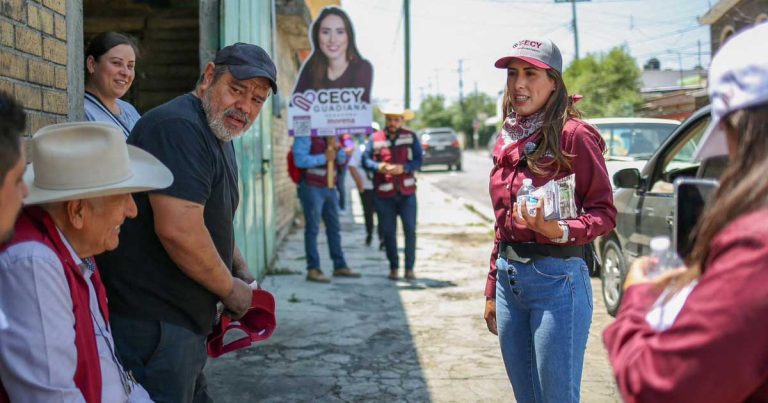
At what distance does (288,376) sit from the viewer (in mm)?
4871

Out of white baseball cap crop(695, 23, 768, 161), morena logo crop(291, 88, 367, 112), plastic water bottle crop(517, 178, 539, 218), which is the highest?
morena logo crop(291, 88, 367, 112)

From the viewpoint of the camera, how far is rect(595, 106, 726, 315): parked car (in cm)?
554

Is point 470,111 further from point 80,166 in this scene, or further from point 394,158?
point 80,166

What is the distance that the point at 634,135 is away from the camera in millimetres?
8781

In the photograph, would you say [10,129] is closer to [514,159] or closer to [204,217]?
[204,217]

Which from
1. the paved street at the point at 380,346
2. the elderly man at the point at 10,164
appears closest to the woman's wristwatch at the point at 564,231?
the elderly man at the point at 10,164

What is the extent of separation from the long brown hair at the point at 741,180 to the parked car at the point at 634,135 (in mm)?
7417

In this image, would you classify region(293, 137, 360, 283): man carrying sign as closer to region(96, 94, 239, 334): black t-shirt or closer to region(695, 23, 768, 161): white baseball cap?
region(96, 94, 239, 334): black t-shirt

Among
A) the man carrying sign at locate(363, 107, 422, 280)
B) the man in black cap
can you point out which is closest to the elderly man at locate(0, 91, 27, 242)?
the man in black cap

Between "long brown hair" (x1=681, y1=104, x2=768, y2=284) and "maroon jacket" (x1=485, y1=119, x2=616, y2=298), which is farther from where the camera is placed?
"maroon jacket" (x1=485, y1=119, x2=616, y2=298)

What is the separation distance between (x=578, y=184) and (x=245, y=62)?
134cm

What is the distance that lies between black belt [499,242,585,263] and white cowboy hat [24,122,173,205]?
135 cm

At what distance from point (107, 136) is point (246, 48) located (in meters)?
0.88

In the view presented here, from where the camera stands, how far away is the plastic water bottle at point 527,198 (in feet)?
8.73
